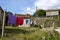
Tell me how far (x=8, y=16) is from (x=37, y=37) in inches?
→ 172

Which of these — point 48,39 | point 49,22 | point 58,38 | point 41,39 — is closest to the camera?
point 41,39

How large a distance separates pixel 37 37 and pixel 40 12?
55.1 meters

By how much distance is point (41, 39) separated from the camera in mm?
12062

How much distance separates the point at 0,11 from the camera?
56.1ft

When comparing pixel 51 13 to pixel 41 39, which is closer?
pixel 41 39

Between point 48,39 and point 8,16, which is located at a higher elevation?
point 8,16

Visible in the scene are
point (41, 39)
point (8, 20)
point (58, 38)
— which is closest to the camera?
point (41, 39)

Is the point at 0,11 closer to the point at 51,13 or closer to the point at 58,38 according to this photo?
the point at 58,38

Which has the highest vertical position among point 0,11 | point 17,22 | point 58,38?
point 0,11

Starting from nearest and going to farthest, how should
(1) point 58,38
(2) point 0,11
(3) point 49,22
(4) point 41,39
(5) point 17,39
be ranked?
(5) point 17,39
(4) point 41,39
(1) point 58,38
(2) point 0,11
(3) point 49,22

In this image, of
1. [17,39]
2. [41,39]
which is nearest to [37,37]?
[41,39]

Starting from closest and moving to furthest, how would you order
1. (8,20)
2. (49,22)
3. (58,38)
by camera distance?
(58,38), (8,20), (49,22)

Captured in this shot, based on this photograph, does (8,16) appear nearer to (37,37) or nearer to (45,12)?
(37,37)

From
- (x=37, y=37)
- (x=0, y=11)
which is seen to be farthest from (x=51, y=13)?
(x=37, y=37)
